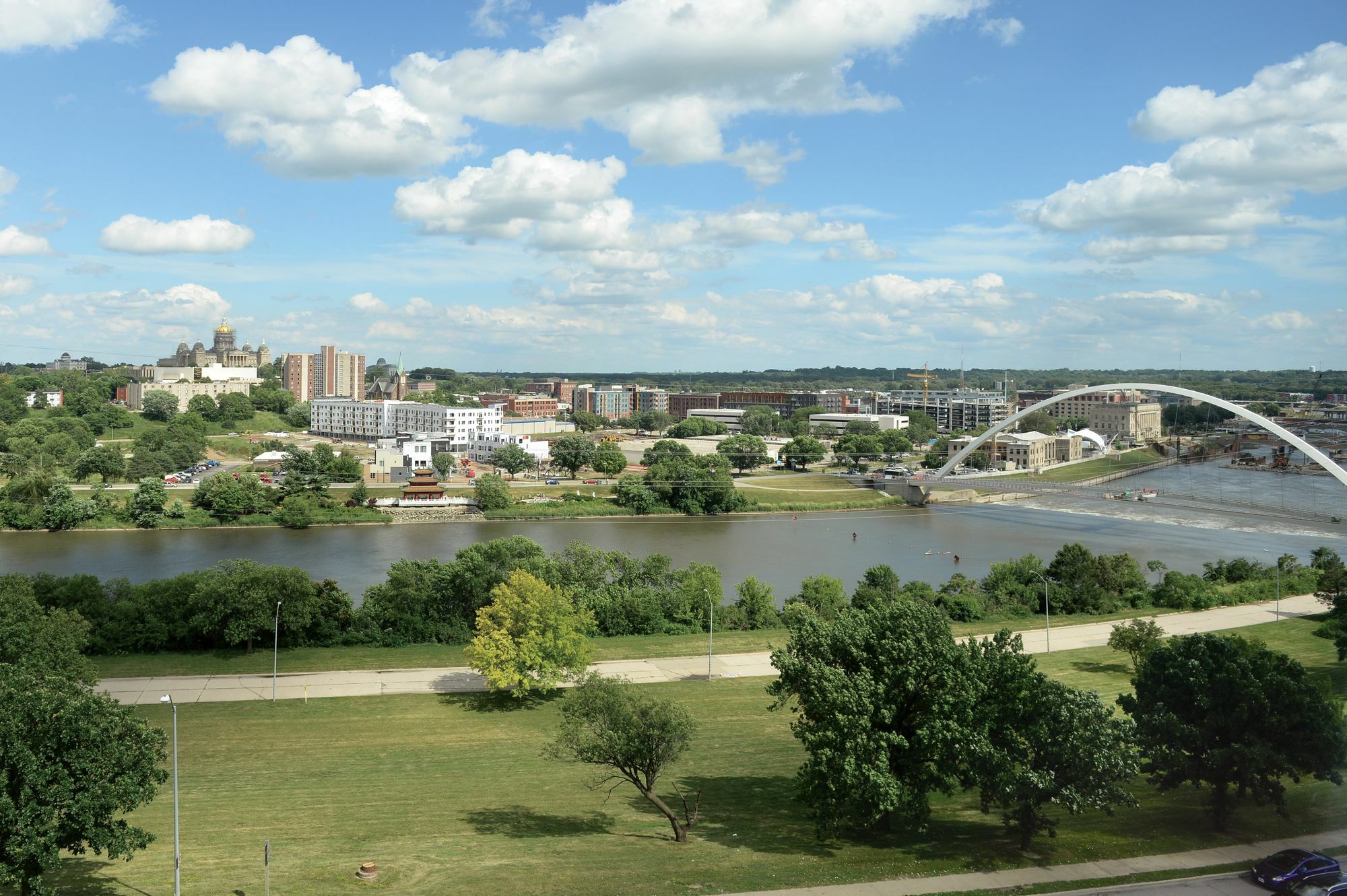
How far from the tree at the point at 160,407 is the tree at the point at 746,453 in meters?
30.3

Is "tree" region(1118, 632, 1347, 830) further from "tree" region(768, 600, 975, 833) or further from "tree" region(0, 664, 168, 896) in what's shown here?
"tree" region(0, 664, 168, 896)

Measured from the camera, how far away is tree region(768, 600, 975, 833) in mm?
6953

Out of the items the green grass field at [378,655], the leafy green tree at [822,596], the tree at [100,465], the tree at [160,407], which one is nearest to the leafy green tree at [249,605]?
the green grass field at [378,655]

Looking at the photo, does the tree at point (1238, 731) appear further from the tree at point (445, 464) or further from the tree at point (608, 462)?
the tree at point (445, 464)

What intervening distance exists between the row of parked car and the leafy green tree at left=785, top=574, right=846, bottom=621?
26731mm

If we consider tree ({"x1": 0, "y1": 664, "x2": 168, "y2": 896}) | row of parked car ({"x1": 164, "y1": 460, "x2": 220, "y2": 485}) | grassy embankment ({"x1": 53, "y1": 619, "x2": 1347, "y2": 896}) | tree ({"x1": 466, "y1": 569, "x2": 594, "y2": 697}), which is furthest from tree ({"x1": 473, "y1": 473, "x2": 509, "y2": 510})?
tree ({"x1": 0, "y1": 664, "x2": 168, "y2": 896})

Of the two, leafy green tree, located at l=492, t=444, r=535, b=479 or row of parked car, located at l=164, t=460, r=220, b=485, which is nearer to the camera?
row of parked car, located at l=164, t=460, r=220, b=485

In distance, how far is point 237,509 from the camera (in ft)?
96.9

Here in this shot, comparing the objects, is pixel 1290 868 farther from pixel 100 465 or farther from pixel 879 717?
pixel 100 465

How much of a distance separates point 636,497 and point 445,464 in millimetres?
10390

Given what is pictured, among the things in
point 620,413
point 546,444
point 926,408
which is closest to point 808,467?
point 546,444

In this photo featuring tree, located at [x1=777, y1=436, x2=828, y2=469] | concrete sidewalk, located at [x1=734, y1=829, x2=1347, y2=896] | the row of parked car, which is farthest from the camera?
tree, located at [x1=777, y1=436, x2=828, y2=469]

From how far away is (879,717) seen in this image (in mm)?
7125

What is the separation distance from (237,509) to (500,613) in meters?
20.6
